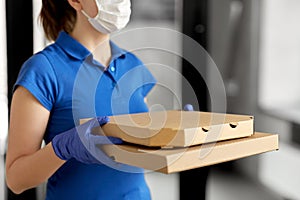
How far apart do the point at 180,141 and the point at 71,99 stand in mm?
408

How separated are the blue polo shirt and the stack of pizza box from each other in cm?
14

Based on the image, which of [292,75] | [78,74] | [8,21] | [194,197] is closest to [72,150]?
[78,74]

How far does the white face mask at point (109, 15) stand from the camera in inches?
47.8

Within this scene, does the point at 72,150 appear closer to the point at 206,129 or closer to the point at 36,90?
the point at 36,90

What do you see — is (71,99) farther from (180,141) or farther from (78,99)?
(180,141)

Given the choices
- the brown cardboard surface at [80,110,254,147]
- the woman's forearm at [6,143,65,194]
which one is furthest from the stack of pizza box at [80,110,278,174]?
the woman's forearm at [6,143,65,194]

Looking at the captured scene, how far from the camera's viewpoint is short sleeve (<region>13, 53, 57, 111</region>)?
1105 mm

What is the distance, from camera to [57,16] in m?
1.30

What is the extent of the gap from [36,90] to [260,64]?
169 centimetres

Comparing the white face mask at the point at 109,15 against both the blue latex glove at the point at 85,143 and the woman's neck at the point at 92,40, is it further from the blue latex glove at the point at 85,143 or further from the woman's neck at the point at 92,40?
the blue latex glove at the point at 85,143

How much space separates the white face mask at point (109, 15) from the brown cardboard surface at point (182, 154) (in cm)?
42

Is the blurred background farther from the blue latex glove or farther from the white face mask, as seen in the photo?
the blue latex glove

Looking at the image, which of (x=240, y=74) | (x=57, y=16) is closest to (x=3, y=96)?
(x=57, y=16)

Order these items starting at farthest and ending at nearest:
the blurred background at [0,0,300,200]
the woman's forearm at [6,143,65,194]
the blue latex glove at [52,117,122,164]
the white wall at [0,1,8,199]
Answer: the blurred background at [0,0,300,200] → the white wall at [0,1,8,199] → the woman's forearm at [6,143,65,194] → the blue latex glove at [52,117,122,164]
